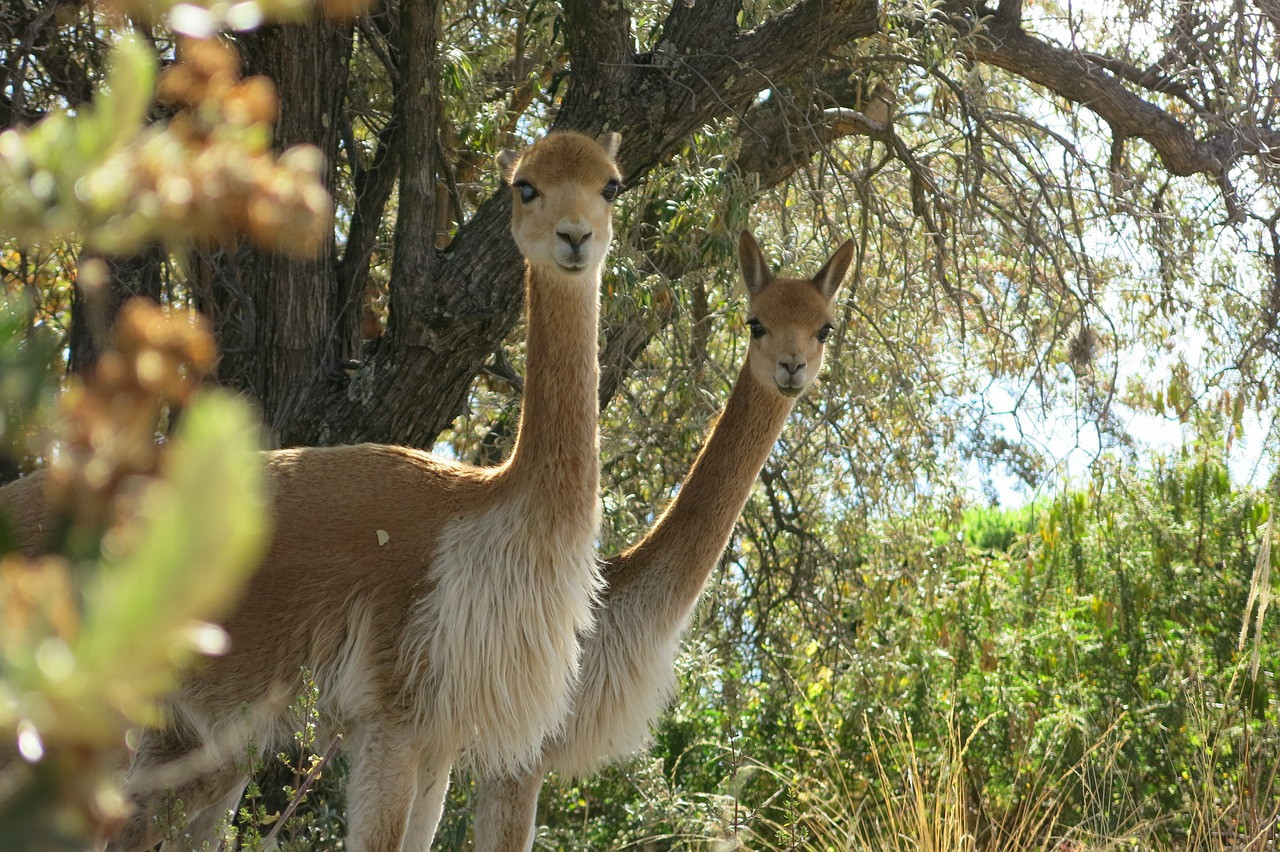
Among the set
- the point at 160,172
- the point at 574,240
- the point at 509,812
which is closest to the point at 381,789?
the point at 509,812

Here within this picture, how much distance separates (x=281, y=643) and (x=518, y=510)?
0.82m

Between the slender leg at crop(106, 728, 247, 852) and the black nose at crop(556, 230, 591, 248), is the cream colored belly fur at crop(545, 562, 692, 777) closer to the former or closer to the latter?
the slender leg at crop(106, 728, 247, 852)

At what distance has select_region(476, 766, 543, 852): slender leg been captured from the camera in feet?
15.0

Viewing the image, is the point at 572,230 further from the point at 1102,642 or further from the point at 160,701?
the point at 1102,642

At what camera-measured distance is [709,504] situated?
194 inches

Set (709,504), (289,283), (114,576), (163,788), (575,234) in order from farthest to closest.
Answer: (289,283) < (709,504) < (163,788) < (575,234) < (114,576)

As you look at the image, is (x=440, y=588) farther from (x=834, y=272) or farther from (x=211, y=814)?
(x=834, y=272)

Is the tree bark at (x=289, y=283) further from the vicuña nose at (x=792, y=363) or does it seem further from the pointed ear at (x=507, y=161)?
the vicuña nose at (x=792, y=363)

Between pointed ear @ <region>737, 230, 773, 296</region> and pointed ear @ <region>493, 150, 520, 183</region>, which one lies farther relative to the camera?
pointed ear @ <region>737, 230, 773, 296</region>

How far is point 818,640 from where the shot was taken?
6945mm

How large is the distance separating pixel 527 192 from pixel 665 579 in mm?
1468

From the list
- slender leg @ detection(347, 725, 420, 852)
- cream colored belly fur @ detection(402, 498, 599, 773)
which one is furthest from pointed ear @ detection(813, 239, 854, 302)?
slender leg @ detection(347, 725, 420, 852)

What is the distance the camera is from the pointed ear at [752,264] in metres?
5.48

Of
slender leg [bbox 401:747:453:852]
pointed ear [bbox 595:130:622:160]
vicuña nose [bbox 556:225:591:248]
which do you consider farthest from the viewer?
pointed ear [bbox 595:130:622:160]
